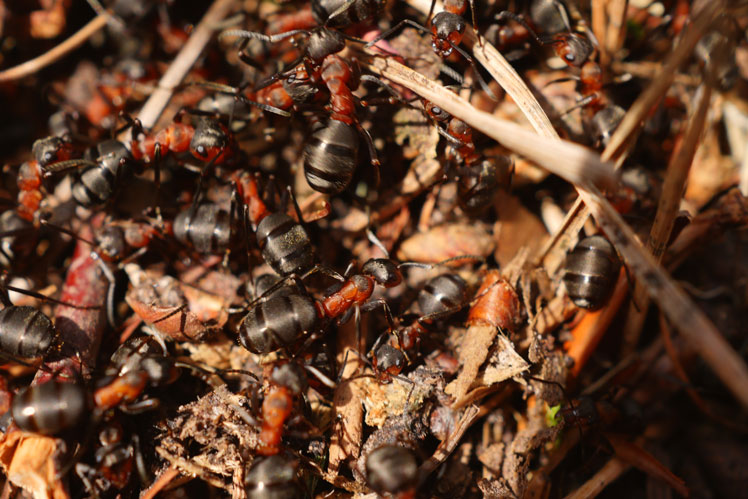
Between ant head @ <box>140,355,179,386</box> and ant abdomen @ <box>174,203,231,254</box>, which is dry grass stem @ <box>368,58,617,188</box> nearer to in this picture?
ant abdomen @ <box>174,203,231,254</box>

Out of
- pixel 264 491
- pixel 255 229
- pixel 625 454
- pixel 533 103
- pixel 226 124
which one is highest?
pixel 533 103

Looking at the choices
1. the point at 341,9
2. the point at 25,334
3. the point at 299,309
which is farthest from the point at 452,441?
the point at 341,9

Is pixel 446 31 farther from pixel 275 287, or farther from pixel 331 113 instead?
pixel 275 287

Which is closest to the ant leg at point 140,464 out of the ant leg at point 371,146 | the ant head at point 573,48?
the ant leg at point 371,146

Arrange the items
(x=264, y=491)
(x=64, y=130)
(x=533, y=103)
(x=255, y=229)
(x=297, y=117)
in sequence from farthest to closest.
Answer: (x=64, y=130) → (x=297, y=117) → (x=255, y=229) → (x=533, y=103) → (x=264, y=491)

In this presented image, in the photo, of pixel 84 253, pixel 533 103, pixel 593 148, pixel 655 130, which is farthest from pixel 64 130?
pixel 655 130

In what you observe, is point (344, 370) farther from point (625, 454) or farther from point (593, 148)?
point (593, 148)

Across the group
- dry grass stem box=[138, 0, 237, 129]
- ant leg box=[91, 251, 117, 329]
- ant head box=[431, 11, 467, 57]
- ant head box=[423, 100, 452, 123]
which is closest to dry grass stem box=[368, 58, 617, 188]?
ant head box=[423, 100, 452, 123]
